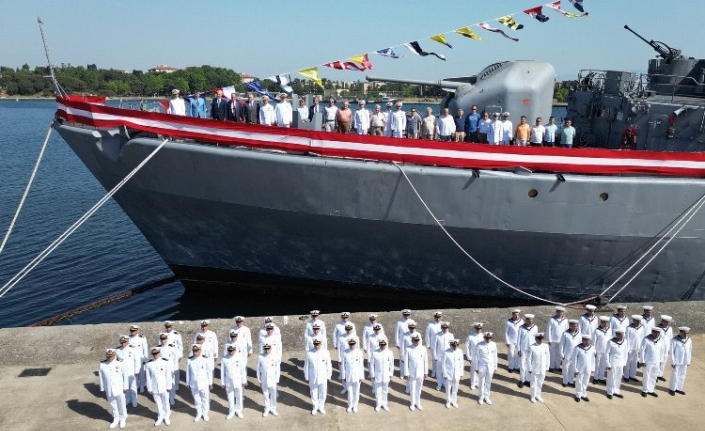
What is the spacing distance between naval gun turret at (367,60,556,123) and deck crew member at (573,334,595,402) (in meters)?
6.81

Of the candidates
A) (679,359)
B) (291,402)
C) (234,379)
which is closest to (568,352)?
(679,359)

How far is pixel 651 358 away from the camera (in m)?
7.05

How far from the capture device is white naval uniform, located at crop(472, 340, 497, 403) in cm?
684

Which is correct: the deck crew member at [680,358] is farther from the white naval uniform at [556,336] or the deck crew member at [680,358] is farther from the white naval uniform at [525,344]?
the white naval uniform at [525,344]

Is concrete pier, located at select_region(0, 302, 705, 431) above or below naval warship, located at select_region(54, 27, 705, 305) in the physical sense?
below

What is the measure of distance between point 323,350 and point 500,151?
511cm

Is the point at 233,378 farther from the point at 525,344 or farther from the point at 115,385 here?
the point at 525,344

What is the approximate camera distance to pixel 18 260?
16.0 meters

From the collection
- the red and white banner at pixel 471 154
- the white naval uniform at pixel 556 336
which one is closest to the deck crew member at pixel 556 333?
the white naval uniform at pixel 556 336

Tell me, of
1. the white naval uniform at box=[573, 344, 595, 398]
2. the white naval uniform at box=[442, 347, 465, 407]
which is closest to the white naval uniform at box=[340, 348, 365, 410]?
Answer: the white naval uniform at box=[442, 347, 465, 407]

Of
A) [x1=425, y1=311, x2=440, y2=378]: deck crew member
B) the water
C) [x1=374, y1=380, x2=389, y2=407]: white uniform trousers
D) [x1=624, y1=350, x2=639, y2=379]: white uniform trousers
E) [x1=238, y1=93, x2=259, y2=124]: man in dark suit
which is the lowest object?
the water

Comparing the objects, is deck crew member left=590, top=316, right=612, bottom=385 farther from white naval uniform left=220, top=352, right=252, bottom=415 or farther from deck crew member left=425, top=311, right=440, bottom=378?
white naval uniform left=220, top=352, right=252, bottom=415

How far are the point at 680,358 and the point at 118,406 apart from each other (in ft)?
22.3

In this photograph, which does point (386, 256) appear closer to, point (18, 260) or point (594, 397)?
point (594, 397)
